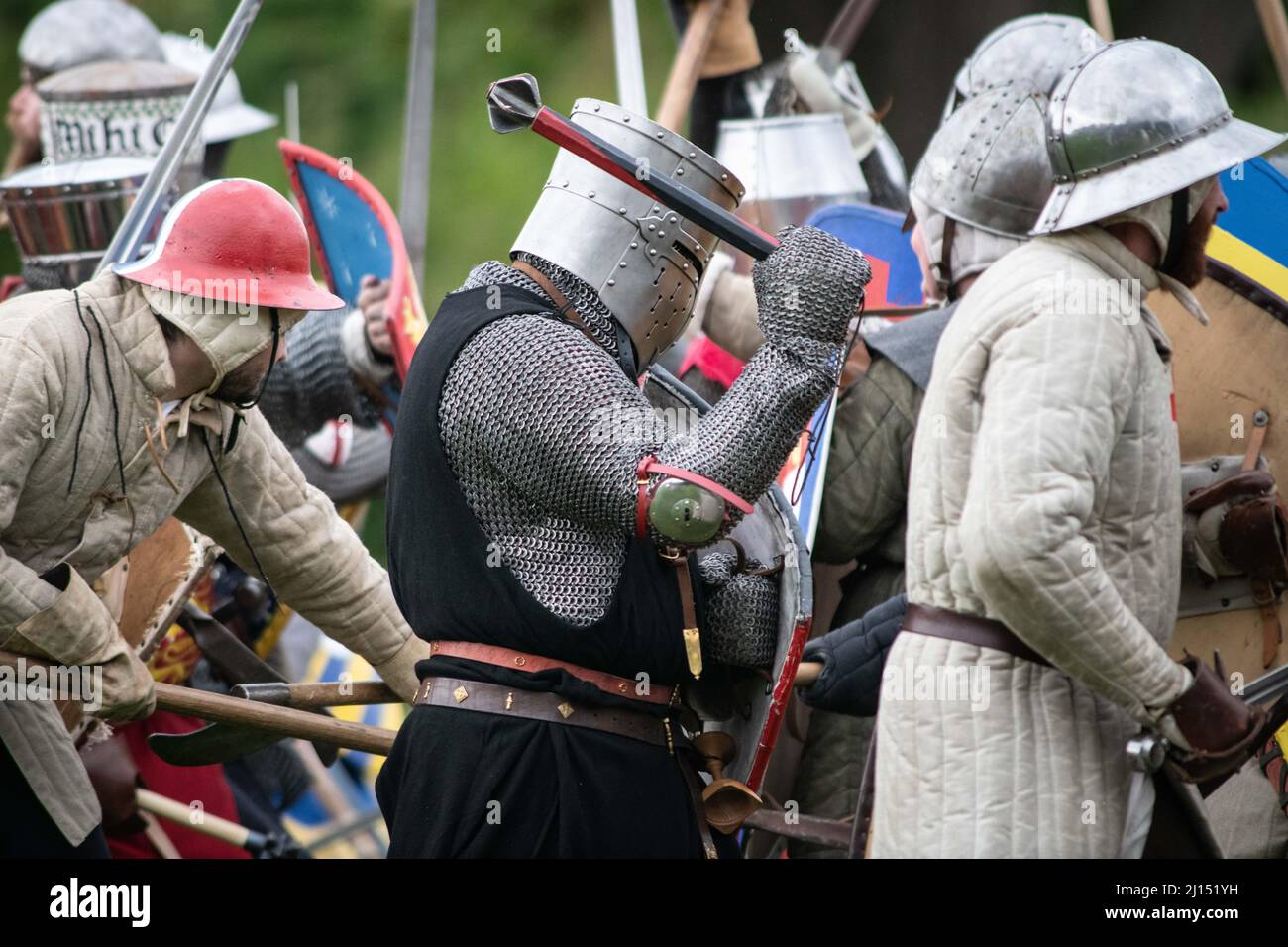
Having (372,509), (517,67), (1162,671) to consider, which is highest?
(1162,671)

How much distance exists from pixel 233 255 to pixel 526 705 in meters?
1.12

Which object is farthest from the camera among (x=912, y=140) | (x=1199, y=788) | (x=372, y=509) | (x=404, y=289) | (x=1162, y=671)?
(x=912, y=140)

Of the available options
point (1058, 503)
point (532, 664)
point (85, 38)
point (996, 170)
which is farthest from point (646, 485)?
point (85, 38)

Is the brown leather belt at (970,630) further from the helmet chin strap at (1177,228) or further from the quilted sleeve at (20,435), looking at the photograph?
the quilted sleeve at (20,435)

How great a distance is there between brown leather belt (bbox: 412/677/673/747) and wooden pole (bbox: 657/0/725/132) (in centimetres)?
Answer: 290

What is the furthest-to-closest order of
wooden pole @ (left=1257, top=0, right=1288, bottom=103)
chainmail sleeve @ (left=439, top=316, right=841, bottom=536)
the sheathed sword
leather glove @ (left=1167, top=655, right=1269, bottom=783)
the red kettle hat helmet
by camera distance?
wooden pole @ (left=1257, top=0, right=1288, bottom=103) < the sheathed sword < the red kettle hat helmet < chainmail sleeve @ (left=439, top=316, right=841, bottom=536) < leather glove @ (left=1167, top=655, right=1269, bottom=783)

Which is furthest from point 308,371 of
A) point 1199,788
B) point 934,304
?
point 1199,788

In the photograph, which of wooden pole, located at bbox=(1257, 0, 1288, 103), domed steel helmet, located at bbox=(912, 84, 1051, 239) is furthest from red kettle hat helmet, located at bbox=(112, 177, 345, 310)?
wooden pole, located at bbox=(1257, 0, 1288, 103)

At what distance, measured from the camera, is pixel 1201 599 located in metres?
3.82

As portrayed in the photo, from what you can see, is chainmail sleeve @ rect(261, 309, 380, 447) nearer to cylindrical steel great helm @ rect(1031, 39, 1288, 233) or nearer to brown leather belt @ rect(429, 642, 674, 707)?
brown leather belt @ rect(429, 642, 674, 707)

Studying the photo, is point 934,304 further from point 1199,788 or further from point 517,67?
point 517,67

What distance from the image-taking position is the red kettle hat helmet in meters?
3.82

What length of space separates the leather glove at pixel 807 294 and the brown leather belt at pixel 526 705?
2.16 feet

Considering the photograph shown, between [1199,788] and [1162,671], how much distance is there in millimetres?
373
